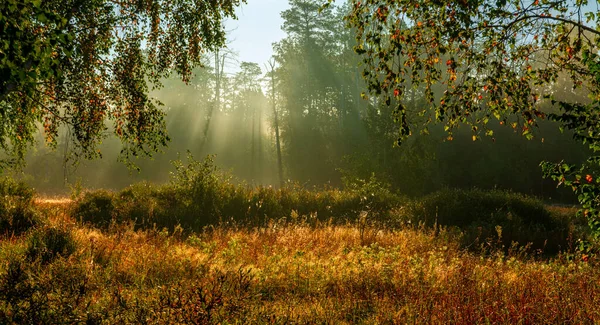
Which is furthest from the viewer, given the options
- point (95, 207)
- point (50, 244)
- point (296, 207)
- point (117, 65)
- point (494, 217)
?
point (296, 207)

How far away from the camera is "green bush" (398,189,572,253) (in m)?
12.3

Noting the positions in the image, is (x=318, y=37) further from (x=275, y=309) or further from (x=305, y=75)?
(x=275, y=309)

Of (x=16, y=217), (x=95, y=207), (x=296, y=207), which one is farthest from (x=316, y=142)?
(x=16, y=217)

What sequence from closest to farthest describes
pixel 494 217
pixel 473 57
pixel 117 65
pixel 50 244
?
1. pixel 473 57
2. pixel 50 244
3. pixel 117 65
4. pixel 494 217

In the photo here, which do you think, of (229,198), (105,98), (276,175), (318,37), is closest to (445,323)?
(105,98)

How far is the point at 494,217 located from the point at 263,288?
10.9 m

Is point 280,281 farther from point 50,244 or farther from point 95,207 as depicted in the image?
point 95,207

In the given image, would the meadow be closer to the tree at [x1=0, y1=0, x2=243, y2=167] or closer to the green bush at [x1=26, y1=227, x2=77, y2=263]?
the green bush at [x1=26, y1=227, x2=77, y2=263]

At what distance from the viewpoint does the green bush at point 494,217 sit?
1229 centimetres

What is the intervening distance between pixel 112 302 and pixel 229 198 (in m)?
10.8

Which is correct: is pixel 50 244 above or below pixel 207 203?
above

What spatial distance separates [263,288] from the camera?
17.7ft

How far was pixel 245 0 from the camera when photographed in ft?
32.8

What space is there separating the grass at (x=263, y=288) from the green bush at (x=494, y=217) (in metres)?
6.42
